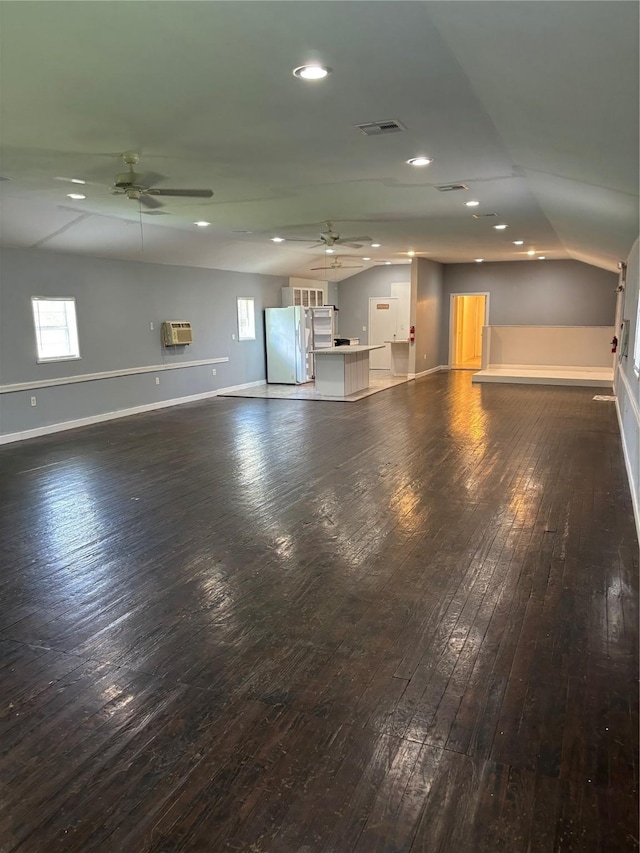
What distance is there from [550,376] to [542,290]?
261 cm

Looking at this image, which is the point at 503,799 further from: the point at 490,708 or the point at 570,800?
the point at 490,708

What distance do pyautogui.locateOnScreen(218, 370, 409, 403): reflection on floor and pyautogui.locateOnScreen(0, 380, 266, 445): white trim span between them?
0.36 meters

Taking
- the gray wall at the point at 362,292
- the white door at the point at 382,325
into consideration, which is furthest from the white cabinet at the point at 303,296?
the white door at the point at 382,325

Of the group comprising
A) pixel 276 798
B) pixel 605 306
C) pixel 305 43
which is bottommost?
pixel 276 798

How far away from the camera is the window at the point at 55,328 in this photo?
7289 millimetres

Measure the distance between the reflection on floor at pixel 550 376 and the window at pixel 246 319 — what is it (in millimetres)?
4635

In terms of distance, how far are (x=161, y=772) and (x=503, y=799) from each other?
111 cm

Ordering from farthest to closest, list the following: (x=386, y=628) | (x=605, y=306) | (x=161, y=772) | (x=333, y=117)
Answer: (x=605, y=306)
(x=333, y=117)
(x=386, y=628)
(x=161, y=772)

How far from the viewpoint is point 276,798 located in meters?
1.80

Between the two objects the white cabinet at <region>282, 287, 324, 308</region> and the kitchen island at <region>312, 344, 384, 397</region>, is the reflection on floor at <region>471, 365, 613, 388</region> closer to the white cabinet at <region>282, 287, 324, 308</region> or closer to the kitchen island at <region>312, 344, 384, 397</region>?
the kitchen island at <region>312, 344, 384, 397</region>

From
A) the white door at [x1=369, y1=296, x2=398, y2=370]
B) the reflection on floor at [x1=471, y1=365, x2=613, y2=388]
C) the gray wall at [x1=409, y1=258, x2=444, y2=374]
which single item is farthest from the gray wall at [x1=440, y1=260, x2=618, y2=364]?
the white door at [x1=369, y1=296, x2=398, y2=370]

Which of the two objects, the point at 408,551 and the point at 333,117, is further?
the point at 408,551

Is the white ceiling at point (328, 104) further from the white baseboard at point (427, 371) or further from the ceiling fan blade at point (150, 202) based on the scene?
the white baseboard at point (427, 371)

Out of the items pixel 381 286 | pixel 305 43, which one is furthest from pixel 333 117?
pixel 381 286
